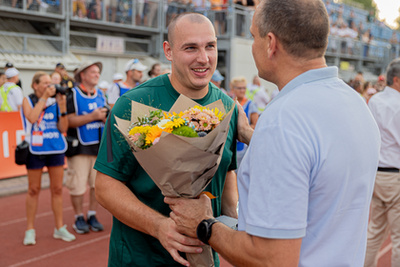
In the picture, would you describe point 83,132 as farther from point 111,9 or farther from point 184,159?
point 111,9

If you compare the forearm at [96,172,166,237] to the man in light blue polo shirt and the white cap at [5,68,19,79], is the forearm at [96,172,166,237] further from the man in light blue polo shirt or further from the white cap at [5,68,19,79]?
the white cap at [5,68,19,79]

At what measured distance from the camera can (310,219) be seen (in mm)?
1528

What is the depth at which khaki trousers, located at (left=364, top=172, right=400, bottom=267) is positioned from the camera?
4352 millimetres

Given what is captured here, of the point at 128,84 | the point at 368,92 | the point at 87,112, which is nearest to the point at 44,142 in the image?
the point at 87,112

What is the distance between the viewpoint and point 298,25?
4.97 feet

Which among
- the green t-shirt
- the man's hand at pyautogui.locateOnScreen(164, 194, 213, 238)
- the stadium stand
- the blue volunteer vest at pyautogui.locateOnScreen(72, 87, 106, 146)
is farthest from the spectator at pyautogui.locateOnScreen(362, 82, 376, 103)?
the man's hand at pyautogui.locateOnScreen(164, 194, 213, 238)

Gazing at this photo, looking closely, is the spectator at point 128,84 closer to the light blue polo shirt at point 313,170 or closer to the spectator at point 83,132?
the spectator at point 83,132

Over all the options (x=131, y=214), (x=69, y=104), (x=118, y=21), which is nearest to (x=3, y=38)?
(x=118, y=21)

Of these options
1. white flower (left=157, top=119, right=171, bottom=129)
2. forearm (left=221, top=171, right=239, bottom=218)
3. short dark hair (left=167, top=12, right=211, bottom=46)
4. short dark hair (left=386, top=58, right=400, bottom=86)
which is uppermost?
short dark hair (left=167, top=12, right=211, bottom=46)

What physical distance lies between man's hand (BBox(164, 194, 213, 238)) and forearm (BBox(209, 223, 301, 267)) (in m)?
0.20

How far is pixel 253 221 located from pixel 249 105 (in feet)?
19.6

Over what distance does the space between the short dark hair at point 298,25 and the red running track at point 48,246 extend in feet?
13.0

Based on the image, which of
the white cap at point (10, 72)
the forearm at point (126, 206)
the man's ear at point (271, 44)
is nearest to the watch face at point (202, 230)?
the forearm at point (126, 206)

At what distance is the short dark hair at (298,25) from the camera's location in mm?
1514
